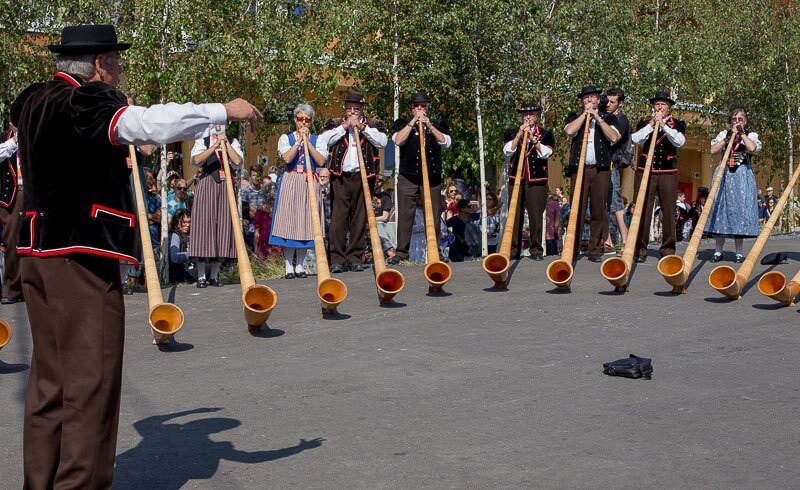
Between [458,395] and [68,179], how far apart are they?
2.93 meters

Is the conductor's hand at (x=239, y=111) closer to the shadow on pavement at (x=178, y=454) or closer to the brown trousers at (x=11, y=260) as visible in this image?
the shadow on pavement at (x=178, y=454)

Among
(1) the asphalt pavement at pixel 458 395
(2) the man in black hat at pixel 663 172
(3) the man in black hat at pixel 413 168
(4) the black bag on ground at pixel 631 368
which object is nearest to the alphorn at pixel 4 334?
(1) the asphalt pavement at pixel 458 395

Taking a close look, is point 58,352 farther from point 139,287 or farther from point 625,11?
point 625,11

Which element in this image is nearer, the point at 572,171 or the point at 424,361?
the point at 424,361

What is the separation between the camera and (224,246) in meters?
11.6

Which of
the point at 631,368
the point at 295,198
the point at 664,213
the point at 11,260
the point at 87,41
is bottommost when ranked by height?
the point at 631,368

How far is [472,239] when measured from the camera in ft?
52.2

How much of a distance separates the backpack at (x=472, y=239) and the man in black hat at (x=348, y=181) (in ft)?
10.4

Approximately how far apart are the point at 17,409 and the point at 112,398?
2293 mm

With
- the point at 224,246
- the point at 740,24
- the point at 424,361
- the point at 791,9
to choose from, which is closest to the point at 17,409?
the point at 424,361

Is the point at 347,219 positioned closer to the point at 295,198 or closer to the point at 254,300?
the point at 295,198

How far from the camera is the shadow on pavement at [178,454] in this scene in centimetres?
521

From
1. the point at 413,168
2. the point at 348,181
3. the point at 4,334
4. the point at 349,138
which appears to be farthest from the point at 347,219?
the point at 4,334

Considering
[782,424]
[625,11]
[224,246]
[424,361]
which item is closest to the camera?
[782,424]
